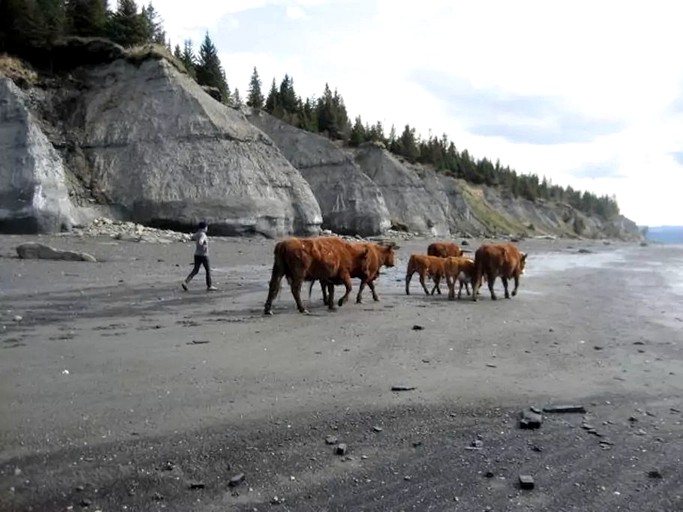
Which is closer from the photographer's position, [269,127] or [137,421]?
[137,421]

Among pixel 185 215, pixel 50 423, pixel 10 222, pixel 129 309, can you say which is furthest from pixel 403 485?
pixel 185 215

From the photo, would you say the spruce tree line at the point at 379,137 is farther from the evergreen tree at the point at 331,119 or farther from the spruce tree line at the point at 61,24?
the spruce tree line at the point at 61,24

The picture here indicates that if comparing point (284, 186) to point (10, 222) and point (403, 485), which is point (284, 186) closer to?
point (10, 222)

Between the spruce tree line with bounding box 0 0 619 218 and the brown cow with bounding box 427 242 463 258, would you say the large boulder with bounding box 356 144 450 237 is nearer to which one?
the spruce tree line with bounding box 0 0 619 218

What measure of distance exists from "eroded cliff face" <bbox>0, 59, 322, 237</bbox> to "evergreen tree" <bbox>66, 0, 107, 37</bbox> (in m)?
5.46

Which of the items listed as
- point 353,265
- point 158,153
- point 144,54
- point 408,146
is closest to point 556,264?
point 353,265

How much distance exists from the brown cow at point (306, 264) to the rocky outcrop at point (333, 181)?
4618cm

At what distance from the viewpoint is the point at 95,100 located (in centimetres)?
3694

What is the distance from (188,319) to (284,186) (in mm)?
30783

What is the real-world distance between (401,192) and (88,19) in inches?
1696

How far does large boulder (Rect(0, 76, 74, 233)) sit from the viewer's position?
27172mm

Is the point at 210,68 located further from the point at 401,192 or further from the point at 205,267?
the point at 205,267

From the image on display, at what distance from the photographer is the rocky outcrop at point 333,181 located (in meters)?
60.2

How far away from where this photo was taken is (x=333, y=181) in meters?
61.0
